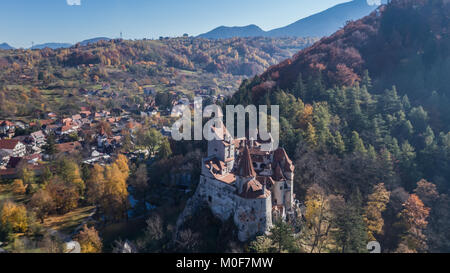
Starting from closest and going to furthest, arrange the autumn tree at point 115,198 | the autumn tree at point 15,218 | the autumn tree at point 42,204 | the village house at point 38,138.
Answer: the autumn tree at point 15,218
the autumn tree at point 42,204
the autumn tree at point 115,198
the village house at point 38,138

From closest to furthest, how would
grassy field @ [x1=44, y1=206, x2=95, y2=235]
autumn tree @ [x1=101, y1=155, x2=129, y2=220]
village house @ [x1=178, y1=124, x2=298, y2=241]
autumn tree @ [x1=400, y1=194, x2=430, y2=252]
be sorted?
village house @ [x1=178, y1=124, x2=298, y2=241], autumn tree @ [x1=400, y1=194, x2=430, y2=252], grassy field @ [x1=44, y1=206, x2=95, y2=235], autumn tree @ [x1=101, y1=155, x2=129, y2=220]

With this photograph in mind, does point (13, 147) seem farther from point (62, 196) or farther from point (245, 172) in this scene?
point (245, 172)

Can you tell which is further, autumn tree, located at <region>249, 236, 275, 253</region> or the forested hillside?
the forested hillside

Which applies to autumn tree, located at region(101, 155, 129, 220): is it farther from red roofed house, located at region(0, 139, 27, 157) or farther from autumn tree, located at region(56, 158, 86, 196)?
red roofed house, located at region(0, 139, 27, 157)

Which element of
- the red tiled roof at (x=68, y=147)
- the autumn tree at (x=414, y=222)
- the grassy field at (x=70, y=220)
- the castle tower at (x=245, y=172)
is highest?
the castle tower at (x=245, y=172)

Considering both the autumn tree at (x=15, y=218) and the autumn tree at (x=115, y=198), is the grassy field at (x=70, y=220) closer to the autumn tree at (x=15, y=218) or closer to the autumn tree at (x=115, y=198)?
the autumn tree at (x=15, y=218)

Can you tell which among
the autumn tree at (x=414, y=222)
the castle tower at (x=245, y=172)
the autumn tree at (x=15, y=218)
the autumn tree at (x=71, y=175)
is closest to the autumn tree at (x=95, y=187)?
the autumn tree at (x=71, y=175)

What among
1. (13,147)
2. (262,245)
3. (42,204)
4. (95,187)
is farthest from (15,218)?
(13,147)

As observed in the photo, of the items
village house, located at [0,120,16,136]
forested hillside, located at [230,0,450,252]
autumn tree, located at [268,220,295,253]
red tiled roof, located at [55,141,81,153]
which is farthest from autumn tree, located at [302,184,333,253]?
village house, located at [0,120,16,136]
